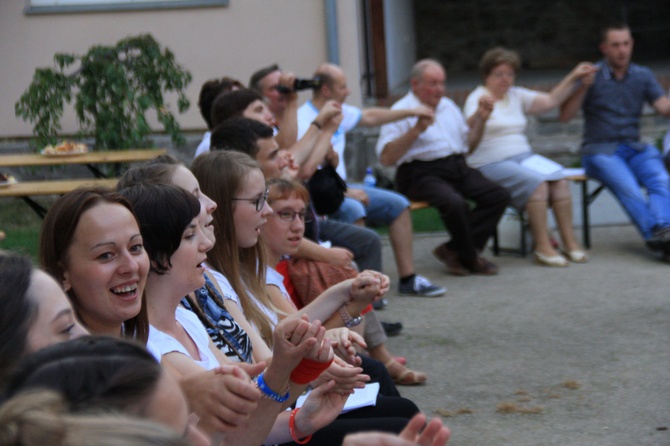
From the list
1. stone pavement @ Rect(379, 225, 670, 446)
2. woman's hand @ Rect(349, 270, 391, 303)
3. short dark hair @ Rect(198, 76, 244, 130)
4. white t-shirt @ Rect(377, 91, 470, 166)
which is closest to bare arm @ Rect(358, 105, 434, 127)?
white t-shirt @ Rect(377, 91, 470, 166)

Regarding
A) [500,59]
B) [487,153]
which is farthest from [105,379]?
[500,59]

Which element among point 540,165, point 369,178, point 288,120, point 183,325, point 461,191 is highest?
point 288,120

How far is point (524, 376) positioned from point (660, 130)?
6127 millimetres

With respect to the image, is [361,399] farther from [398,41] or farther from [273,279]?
[398,41]

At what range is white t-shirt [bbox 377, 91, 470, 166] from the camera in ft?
23.5

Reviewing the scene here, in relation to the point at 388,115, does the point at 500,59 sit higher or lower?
higher

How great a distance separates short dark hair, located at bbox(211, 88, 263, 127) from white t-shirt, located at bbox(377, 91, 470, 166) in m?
2.06

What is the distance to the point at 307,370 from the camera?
2715 millimetres

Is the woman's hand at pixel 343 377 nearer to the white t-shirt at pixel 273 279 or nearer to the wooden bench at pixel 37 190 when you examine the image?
the white t-shirt at pixel 273 279

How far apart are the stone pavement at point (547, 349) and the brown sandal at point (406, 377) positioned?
Answer: 4 cm

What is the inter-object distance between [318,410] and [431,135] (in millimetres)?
4469

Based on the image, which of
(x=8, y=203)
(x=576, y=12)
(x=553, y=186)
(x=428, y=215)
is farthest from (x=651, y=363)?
(x=576, y=12)

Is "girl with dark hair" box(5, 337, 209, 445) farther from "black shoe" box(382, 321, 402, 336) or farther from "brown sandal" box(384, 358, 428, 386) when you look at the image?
"black shoe" box(382, 321, 402, 336)

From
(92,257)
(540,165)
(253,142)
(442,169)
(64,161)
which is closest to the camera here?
(92,257)
